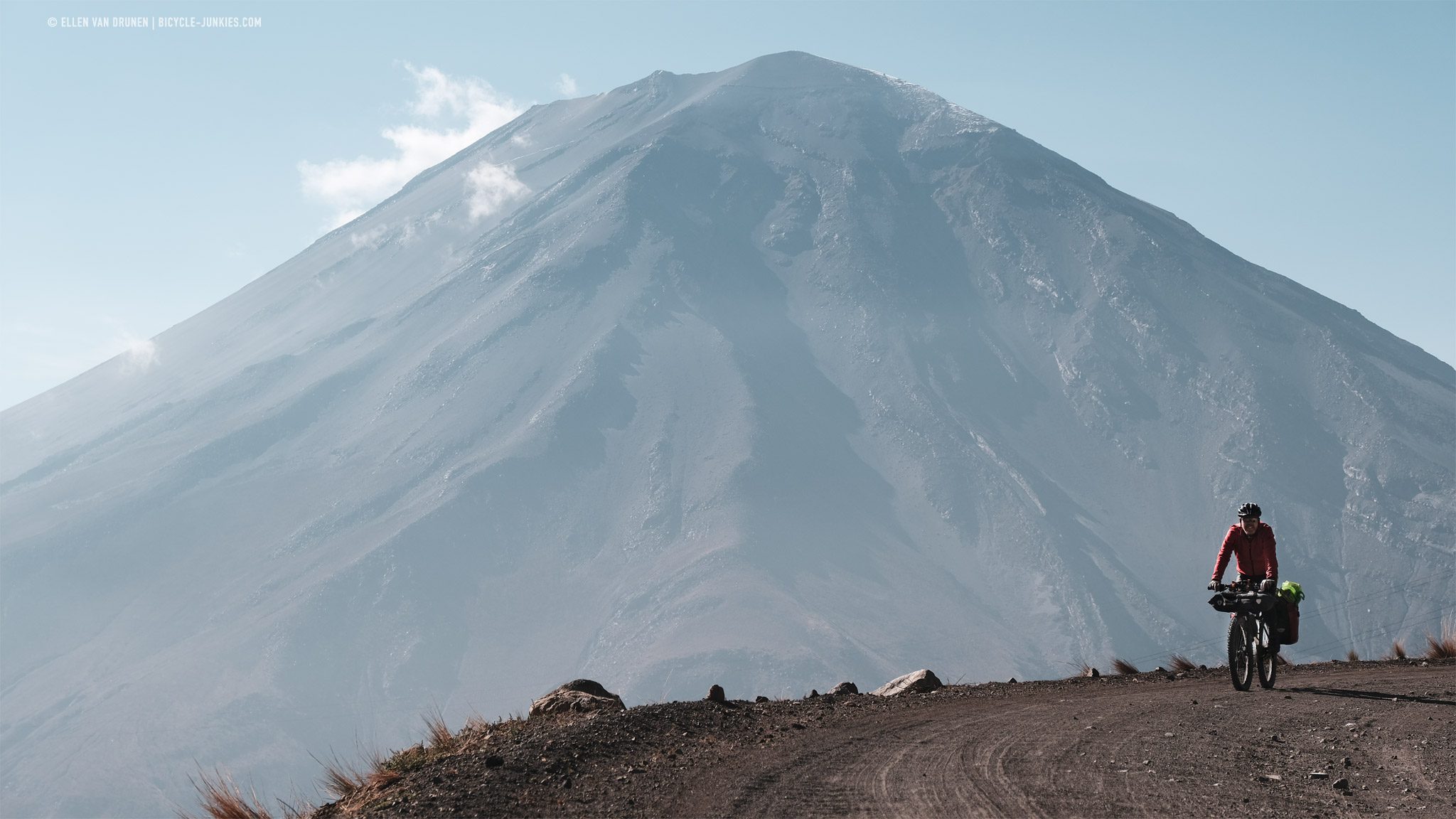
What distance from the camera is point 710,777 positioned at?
32.8ft

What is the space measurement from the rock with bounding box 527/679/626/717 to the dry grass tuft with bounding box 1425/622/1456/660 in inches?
511

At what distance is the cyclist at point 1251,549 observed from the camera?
14.9 meters

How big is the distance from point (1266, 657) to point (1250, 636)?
1.00 ft

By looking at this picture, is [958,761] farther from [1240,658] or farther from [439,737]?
[1240,658]

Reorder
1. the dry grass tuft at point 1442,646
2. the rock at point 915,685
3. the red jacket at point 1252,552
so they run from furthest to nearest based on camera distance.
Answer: the dry grass tuft at point 1442,646
the rock at point 915,685
the red jacket at point 1252,552

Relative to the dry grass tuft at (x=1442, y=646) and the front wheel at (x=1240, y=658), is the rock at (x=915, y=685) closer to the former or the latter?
the front wheel at (x=1240, y=658)

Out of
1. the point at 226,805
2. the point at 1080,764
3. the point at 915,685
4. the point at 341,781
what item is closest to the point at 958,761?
the point at 1080,764

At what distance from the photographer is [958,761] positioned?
10.6 meters

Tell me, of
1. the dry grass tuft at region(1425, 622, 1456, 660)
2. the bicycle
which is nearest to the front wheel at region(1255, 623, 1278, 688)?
the bicycle

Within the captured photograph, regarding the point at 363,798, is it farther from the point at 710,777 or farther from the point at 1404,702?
the point at 1404,702

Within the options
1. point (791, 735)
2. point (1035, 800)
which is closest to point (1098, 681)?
point (791, 735)

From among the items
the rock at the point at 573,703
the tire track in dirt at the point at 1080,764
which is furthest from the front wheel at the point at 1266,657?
the rock at the point at 573,703

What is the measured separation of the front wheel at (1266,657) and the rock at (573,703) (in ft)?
25.5

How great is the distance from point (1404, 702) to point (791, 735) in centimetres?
688
